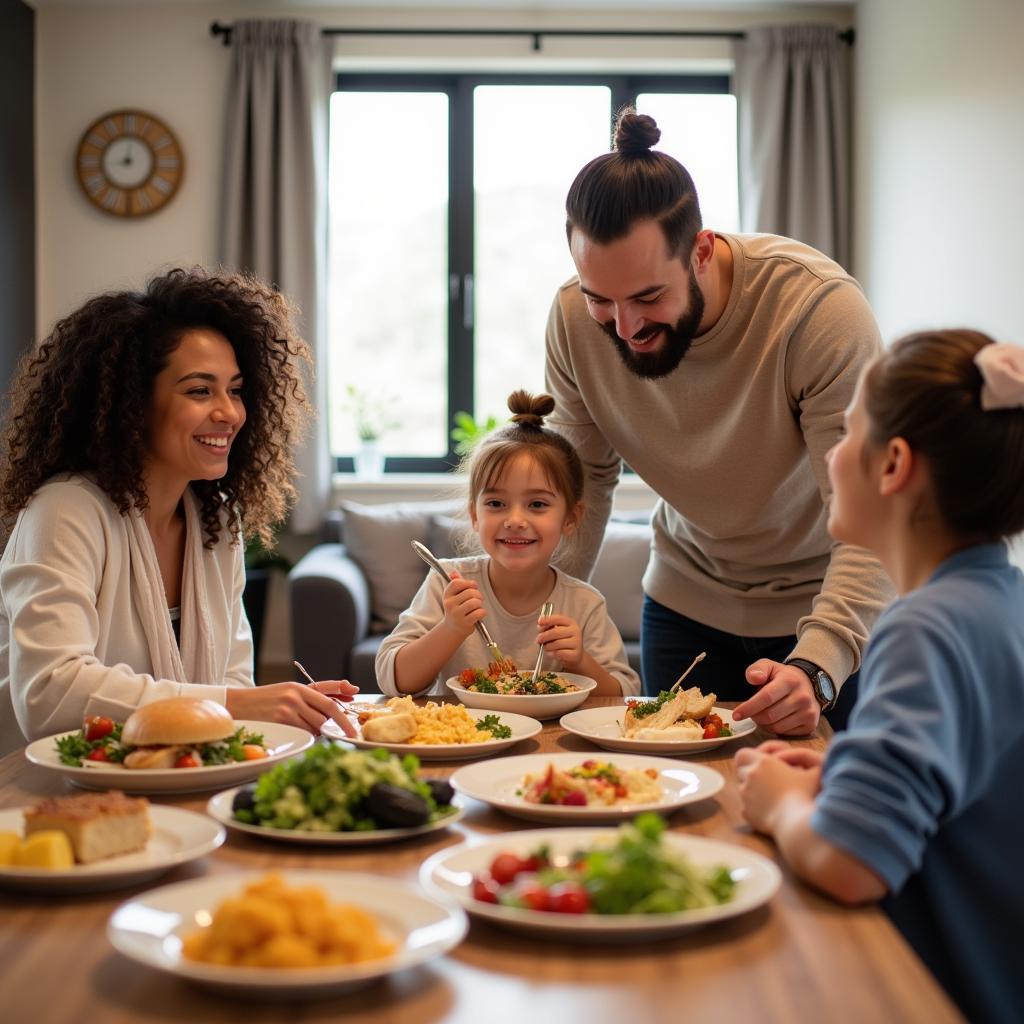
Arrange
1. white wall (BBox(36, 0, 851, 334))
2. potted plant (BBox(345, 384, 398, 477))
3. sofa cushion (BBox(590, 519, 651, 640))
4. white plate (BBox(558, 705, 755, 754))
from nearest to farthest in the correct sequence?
white plate (BBox(558, 705, 755, 754)) → sofa cushion (BBox(590, 519, 651, 640)) → white wall (BBox(36, 0, 851, 334)) → potted plant (BBox(345, 384, 398, 477))

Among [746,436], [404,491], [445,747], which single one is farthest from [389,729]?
[404,491]

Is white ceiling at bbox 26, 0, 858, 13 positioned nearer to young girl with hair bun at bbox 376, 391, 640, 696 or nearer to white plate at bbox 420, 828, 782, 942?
young girl with hair bun at bbox 376, 391, 640, 696

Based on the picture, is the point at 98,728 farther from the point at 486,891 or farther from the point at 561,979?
the point at 561,979

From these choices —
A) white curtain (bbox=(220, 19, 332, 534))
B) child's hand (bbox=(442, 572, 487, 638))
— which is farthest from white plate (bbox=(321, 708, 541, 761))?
white curtain (bbox=(220, 19, 332, 534))

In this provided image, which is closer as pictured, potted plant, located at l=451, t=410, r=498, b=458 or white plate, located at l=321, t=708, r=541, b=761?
white plate, located at l=321, t=708, r=541, b=761

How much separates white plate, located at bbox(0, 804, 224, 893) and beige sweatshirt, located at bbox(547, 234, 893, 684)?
0.99 meters

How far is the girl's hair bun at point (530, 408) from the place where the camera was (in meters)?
2.43

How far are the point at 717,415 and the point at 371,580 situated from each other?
290 cm

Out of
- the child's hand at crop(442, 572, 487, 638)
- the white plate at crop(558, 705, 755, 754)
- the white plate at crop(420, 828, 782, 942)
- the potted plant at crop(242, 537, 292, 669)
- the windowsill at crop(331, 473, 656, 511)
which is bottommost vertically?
the potted plant at crop(242, 537, 292, 669)

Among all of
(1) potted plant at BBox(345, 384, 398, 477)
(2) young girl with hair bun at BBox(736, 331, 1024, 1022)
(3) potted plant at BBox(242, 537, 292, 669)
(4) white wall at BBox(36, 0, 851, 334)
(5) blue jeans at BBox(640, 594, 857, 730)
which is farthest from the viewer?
(1) potted plant at BBox(345, 384, 398, 477)

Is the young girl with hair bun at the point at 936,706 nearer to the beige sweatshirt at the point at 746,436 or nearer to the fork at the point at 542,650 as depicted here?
the beige sweatshirt at the point at 746,436

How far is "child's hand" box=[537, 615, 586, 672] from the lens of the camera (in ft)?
6.75

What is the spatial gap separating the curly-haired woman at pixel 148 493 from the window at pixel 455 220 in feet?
11.5

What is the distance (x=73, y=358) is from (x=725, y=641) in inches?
52.1
